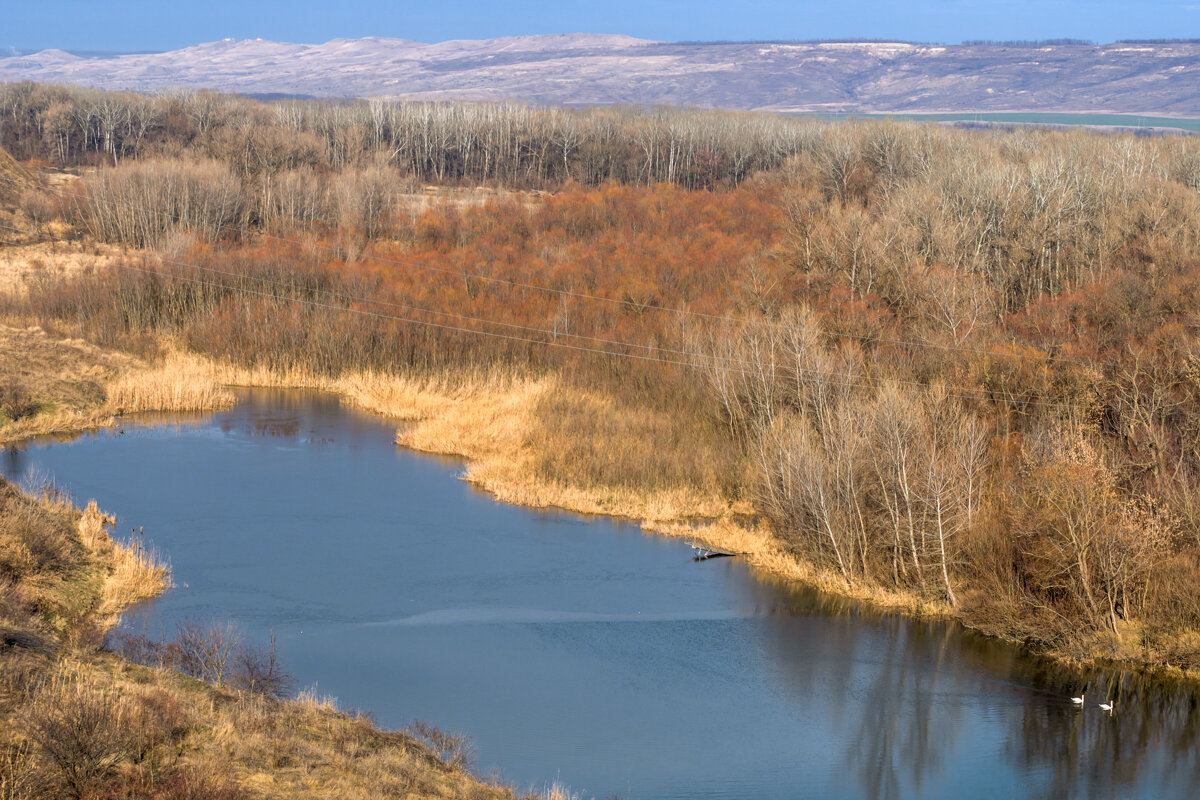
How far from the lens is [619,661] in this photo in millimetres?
23672

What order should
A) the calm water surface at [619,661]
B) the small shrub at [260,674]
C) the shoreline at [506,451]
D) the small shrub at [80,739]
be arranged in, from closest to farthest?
the small shrub at [80,739]
the calm water surface at [619,661]
the small shrub at [260,674]
the shoreline at [506,451]

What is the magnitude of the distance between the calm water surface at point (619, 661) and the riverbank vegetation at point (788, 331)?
88.0 inches

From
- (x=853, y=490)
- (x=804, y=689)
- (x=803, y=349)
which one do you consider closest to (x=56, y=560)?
(x=804, y=689)

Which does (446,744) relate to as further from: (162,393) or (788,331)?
(162,393)

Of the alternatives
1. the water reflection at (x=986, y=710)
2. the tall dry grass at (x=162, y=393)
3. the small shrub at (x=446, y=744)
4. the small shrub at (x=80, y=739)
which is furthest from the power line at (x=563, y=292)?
the small shrub at (x=80, y=739)

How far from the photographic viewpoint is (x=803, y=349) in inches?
1305

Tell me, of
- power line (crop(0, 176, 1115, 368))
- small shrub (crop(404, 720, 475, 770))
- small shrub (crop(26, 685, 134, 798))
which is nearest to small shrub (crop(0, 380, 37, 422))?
power line (crop(0, 176, 1115, 368))

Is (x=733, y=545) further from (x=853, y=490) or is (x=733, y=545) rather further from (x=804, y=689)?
(x=804, y=689)

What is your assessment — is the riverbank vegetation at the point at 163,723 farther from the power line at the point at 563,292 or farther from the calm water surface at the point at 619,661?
the power line at the point at 563,292

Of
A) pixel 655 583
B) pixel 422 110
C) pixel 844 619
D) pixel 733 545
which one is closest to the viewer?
pixel 844 619

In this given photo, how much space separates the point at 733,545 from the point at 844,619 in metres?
5.35

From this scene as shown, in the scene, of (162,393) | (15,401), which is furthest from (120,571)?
(162,393)

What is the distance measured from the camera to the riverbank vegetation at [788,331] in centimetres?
2639

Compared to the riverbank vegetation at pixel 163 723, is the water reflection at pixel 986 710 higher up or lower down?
lower down
